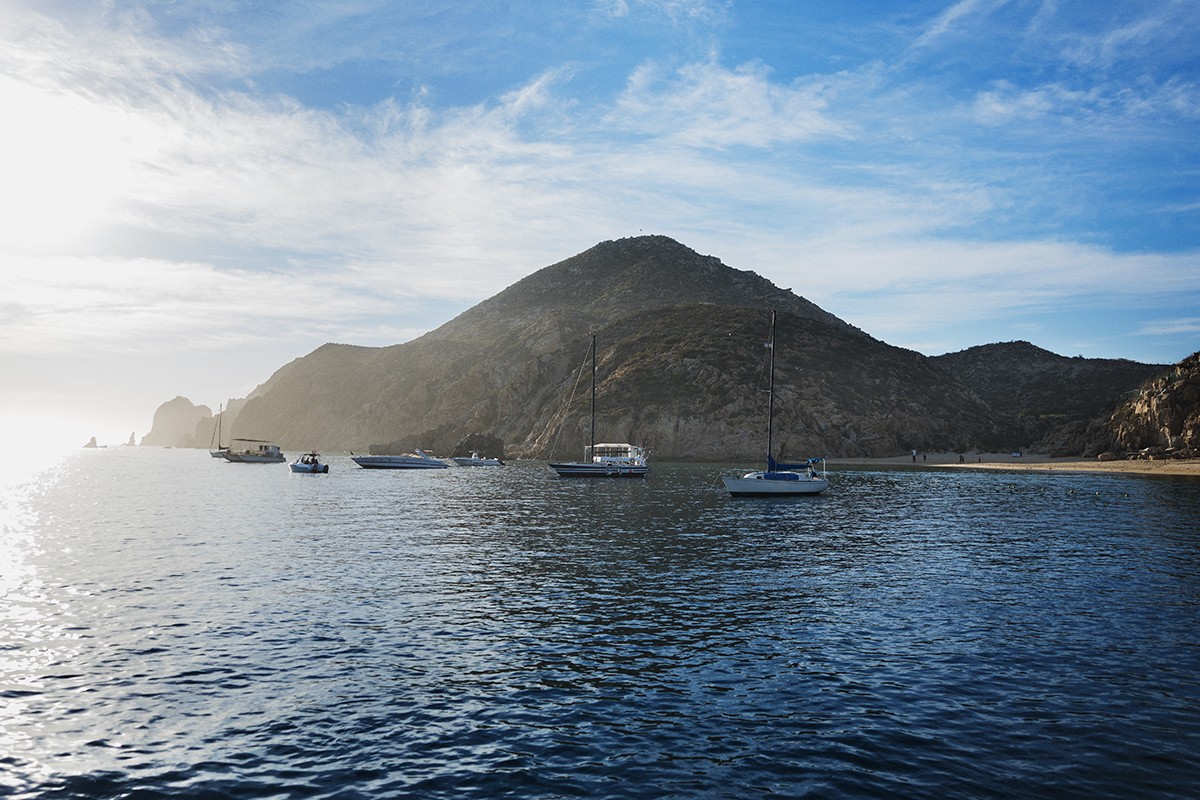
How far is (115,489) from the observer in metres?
91.6

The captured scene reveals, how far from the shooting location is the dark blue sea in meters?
13.5

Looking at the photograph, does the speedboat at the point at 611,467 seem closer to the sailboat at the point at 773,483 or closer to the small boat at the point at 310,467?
the sailboat at the point at 773,483

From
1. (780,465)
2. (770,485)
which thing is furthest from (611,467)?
(770,485)

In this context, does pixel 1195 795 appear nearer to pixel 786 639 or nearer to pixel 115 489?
pixel 786 639

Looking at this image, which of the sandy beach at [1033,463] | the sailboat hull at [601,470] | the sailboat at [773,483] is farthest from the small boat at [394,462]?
the sailboat at [773,483]

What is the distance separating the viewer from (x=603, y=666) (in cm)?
1975

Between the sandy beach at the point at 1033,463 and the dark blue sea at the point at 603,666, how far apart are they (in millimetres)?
75970

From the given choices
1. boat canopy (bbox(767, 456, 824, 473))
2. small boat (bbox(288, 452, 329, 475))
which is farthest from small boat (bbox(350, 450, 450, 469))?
boat canopy (bbox(767, 456, 824, 473))

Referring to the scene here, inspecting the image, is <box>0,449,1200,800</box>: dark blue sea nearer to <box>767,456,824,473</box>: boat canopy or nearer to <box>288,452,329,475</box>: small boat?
<box>767,456,824,473</box>: boat canopy

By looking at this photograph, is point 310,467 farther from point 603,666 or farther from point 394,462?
point 603,666

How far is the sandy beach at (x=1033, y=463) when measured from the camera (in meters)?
104

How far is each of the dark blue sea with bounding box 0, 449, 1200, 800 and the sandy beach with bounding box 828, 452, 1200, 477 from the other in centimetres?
7597

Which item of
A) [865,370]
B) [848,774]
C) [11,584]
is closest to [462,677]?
[848,774]

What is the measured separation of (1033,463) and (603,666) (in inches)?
5355
